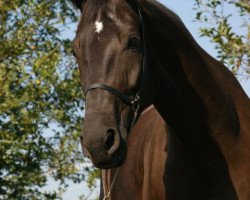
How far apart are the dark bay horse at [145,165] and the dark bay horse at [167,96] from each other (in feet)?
0.77

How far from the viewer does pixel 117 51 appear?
3236 mm

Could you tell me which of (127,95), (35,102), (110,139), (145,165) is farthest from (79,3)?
(35,102)

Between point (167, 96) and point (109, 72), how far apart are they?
596 millimetres

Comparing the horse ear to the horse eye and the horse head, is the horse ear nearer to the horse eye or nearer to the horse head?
the horse head

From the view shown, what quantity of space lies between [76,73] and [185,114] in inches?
254

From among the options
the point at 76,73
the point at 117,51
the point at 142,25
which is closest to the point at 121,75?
the point at 117,51

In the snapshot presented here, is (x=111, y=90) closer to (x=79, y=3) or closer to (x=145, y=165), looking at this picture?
(x=79, y=3)

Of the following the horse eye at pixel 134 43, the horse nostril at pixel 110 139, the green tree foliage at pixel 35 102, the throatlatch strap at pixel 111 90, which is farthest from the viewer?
the green tree foliage at pixel 35 102

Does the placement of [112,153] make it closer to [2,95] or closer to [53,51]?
[2,95]

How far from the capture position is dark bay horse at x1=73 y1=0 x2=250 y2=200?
3.17 metres

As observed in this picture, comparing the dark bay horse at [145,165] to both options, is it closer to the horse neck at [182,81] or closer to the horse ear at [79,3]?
the horse neck at [182,81]

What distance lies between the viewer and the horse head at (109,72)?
10.0ft

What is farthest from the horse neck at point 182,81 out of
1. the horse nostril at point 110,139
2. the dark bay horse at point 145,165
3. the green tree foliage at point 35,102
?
the green tree foliage at point 35,102

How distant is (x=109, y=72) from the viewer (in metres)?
3.21
